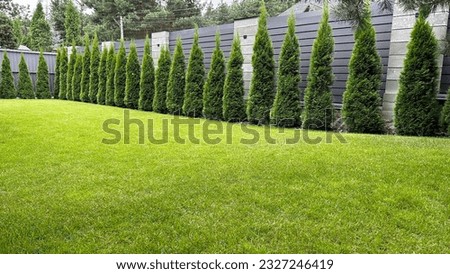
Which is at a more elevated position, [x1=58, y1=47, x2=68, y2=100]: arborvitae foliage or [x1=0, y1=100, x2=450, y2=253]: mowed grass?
[x1=58, y1=47, x2=68, y2=100]: arborvitae foliage

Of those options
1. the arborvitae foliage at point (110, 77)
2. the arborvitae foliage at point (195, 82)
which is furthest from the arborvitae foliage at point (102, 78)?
the arborvitae foliage at point (195, 82)

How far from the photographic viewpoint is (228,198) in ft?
10.1

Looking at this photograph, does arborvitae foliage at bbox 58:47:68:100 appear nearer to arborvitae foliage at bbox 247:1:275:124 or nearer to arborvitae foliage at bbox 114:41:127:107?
arborvitae foliage at bbox 114:41:127:107

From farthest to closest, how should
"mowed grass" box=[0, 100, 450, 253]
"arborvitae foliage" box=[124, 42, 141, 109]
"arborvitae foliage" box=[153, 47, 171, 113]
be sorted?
"arborvitae foliage" box=[124, 42, 141, 109]
"arborvitae foliage" box=[153, 47, 171, 113]
"mowed grass" box=[0, 100, 450, 253]

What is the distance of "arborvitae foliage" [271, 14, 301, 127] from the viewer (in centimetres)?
738

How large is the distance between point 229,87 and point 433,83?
174 inches

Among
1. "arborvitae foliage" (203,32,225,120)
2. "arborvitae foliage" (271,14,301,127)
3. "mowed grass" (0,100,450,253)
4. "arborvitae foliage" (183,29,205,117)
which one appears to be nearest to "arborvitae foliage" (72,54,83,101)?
"arborvitae foliage" (183,29,205,117)

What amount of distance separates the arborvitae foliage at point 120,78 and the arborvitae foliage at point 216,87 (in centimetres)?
430

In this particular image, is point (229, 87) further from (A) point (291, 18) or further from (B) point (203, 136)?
(B) point (203, 136)

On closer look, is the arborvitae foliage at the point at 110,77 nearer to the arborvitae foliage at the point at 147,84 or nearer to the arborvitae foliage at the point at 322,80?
the arborvitae foliage at the point at 147,84

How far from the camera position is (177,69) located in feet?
32.0

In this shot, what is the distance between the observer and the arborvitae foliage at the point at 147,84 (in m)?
10.7

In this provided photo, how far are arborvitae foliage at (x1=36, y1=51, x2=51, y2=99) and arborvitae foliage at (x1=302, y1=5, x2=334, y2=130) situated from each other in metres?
13.8
